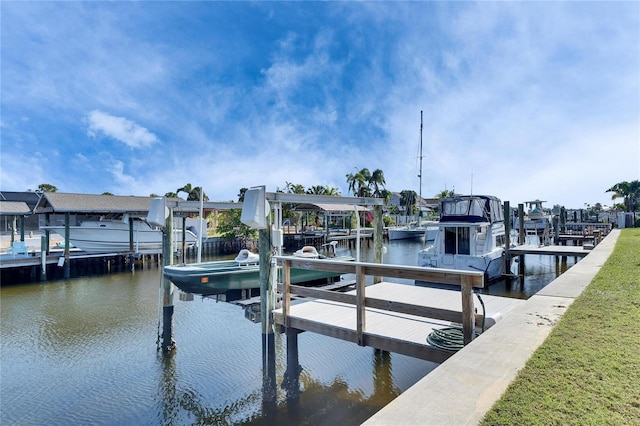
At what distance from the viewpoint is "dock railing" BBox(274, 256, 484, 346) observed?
419 centimetres

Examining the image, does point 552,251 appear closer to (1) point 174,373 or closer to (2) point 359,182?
(1) point 174,373

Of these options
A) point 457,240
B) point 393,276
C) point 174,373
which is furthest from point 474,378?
point 457,240

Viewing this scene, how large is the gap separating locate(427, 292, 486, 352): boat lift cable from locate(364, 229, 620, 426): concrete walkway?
0.50 m

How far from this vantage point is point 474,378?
2.84 metres

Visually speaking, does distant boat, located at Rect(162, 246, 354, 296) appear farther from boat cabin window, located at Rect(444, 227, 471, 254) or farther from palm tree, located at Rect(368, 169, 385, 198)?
palm tree, located at Rect(368, 169, 385, 198)

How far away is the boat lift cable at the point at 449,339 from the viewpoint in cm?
436

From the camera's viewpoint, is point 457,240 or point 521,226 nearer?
point 457,240

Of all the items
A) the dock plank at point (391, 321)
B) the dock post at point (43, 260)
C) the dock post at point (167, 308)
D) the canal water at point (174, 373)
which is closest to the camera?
the dock plank at point (391, 321)

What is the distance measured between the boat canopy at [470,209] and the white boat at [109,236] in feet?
50.5

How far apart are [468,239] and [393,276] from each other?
11.9 metres

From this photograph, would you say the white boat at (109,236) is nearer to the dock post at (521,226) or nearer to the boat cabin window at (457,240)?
the boat cabin window at (457,240)

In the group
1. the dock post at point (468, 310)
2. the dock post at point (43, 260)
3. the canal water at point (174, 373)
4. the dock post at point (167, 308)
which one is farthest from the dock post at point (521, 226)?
the dock post at point (43, 260)

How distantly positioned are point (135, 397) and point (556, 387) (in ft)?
23.5

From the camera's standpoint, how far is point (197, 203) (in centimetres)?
996
